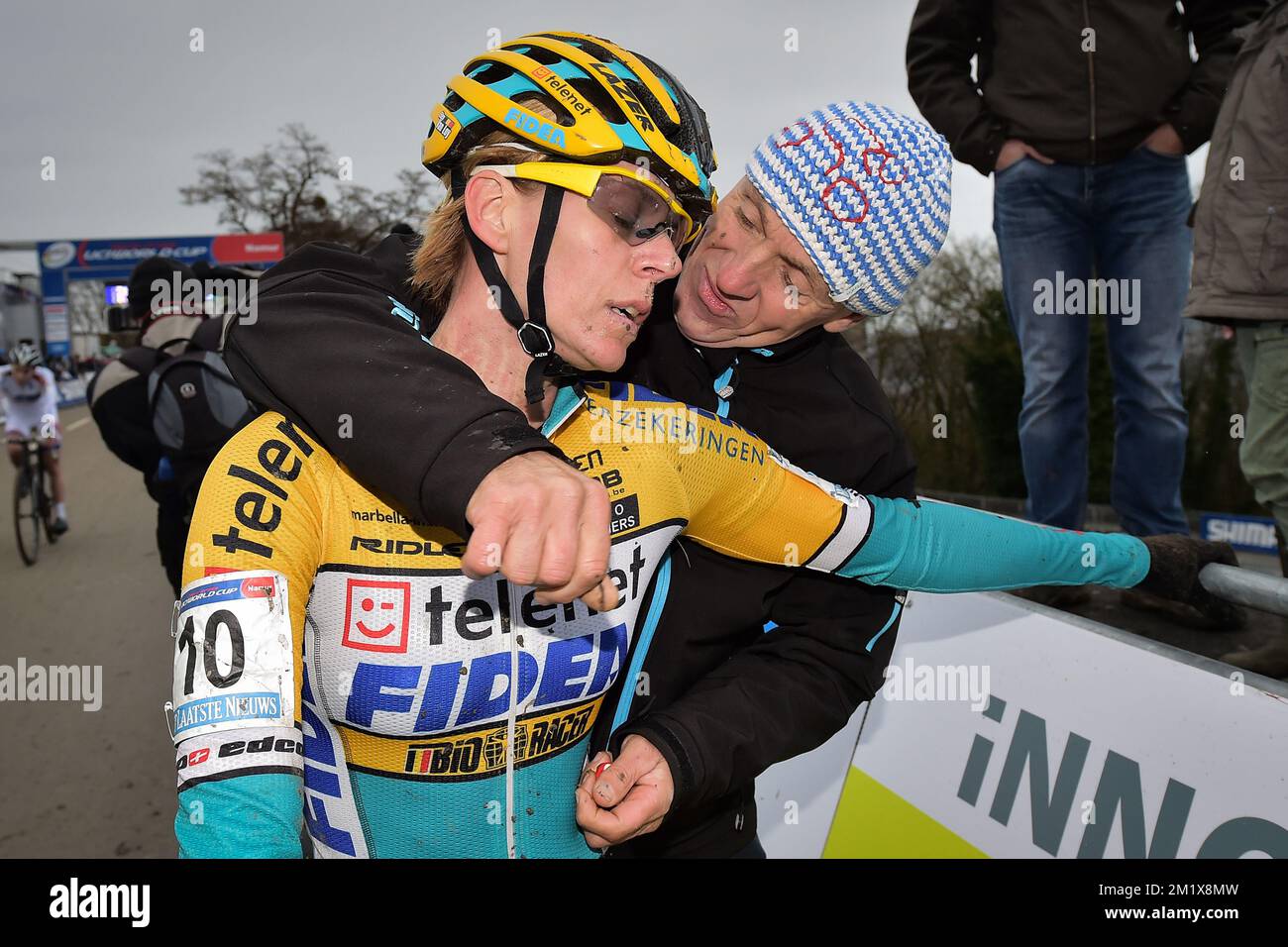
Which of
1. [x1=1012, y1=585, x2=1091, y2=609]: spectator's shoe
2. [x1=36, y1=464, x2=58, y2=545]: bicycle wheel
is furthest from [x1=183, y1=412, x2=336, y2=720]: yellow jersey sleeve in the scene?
[x1=36, y1=464, x2=58, y2=545]: bicycle wheel

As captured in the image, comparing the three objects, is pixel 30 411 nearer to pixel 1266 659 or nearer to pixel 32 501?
pixel 32 501

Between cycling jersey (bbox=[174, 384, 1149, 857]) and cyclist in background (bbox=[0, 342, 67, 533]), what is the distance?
1072cm

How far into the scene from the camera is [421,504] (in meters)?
1.17

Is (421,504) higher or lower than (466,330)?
lower

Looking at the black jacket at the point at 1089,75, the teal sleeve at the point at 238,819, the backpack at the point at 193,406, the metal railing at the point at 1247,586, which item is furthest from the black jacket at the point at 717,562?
the backpack at the point at 193,406

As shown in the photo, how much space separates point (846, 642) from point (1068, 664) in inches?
26.0

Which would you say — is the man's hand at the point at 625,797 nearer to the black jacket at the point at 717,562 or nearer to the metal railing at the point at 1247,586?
the black jacket at the point at 717,562

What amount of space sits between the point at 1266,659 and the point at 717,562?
1814 mm

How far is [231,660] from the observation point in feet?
4.31

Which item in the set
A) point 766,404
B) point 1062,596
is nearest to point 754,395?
point 766,404

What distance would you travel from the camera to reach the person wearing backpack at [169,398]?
4.23m
